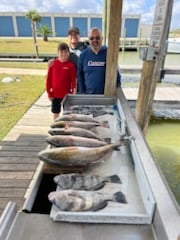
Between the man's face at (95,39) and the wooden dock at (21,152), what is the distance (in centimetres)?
156

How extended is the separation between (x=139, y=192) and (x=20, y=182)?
1847 mm

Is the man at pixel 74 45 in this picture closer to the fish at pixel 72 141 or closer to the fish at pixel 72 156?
the fish at pixel 72 141

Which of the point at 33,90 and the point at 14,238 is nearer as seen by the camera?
the point at 14,238

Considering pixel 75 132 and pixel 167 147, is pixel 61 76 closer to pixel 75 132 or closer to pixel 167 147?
pixel 75 132

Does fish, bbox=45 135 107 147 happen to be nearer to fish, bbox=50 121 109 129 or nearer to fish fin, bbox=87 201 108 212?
fish, bbox=50 121 109 129

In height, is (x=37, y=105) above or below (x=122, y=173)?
below

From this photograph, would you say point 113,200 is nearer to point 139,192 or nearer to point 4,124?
point 139,192

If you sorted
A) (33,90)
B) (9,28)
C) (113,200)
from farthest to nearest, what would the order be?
(9,28), (33,90), (113,200)

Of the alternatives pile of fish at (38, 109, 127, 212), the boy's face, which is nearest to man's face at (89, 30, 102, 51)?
the boy's face

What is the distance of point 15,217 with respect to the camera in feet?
3.07

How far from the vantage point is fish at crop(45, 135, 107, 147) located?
1.36m

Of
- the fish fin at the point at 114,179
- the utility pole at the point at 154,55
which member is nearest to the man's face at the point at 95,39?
the utility pole at the point at 154,55

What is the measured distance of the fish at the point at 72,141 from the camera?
136 cm

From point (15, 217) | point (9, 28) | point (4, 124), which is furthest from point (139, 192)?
point (9, 28)
